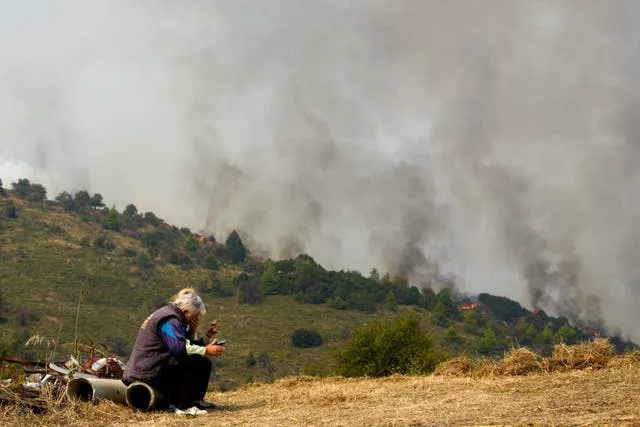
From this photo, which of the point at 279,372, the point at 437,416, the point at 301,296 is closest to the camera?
the point at 437,416

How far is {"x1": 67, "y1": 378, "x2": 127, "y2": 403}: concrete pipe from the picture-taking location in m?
11.9

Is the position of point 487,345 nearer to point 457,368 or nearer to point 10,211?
point 10,211

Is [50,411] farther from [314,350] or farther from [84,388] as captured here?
[314,350]

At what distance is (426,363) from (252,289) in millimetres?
136099

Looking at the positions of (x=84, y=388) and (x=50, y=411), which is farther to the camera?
(x=84, y=388)

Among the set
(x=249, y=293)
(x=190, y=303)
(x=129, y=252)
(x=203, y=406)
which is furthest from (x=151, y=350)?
(x=129, y=252)

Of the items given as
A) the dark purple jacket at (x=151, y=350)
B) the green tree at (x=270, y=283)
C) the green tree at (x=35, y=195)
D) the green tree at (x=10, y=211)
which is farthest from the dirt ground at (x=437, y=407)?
the green tree at (x=35, y=195)

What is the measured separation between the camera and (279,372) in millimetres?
96375

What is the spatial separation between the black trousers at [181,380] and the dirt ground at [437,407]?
1.15 ft

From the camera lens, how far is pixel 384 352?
97.9 feet

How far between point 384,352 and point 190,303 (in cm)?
1890

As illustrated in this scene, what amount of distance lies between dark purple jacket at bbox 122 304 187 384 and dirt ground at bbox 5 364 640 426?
0.59 m

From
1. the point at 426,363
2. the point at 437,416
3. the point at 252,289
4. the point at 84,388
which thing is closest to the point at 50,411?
the point at 84,388

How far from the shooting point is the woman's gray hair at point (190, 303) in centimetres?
1195
